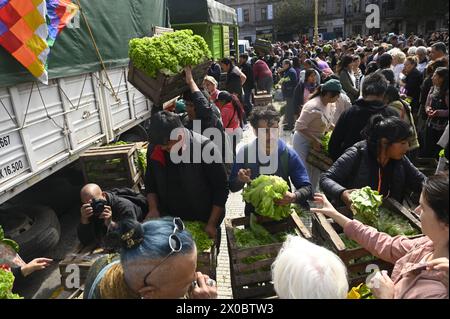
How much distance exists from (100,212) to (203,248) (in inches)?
43.1

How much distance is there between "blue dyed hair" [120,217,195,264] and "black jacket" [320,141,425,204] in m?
1.90

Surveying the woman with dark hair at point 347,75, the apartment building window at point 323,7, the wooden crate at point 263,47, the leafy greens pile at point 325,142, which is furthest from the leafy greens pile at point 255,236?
the apartment building window at point 323,7

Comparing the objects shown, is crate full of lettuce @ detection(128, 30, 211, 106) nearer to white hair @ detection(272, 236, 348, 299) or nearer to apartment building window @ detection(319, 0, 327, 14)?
white hair @ detection(272, 236, 348, 299)

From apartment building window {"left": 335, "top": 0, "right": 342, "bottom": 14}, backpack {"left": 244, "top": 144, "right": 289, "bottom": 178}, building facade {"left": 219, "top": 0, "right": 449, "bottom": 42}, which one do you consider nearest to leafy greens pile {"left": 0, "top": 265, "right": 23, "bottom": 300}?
backpack {"left": 244, "top": 144, "right": 289, "bottom": 178}

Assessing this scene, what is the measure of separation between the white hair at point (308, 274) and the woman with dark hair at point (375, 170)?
150 centimetres

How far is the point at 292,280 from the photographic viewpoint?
1.65 m

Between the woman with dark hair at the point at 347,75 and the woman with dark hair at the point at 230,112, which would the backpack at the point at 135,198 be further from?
the woman with dark hair at the point at 347,75

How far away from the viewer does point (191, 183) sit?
10.7ft

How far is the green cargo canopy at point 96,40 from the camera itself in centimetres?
404

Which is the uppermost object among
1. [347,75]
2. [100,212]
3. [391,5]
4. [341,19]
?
[391,5]

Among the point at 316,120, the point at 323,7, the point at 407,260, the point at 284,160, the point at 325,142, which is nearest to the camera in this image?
the point at 407,260

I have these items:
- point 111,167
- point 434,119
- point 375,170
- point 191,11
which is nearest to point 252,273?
point 375,170

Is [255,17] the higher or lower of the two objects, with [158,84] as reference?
higher

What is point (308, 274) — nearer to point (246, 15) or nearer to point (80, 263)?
point (80, 263)
